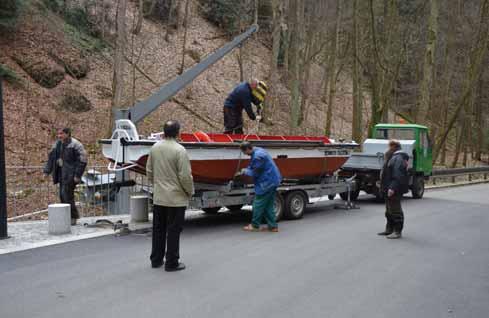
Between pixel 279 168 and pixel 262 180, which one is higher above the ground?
pixel 279 168

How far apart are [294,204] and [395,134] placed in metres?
6.30

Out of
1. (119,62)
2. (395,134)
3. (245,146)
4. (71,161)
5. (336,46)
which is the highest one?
(336,46)

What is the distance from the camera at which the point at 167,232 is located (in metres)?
6.62

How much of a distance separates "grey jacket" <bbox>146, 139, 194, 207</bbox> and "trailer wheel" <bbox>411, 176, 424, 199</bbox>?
1092 centimetres

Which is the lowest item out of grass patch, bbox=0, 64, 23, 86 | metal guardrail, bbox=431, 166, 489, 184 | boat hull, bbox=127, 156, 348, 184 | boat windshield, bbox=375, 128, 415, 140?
metal guardrail, bbox=431, 166, 489, 184

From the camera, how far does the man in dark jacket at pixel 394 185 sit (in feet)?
29.8

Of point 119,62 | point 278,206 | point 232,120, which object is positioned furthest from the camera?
point 119,62

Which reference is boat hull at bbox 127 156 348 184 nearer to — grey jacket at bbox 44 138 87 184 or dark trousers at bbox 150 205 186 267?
grey jacket at bbox 44 138 87 184

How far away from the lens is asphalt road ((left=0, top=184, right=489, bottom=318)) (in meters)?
5.21

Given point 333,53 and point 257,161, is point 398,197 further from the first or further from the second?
point 333,53

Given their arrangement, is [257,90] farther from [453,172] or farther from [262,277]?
[453,172]

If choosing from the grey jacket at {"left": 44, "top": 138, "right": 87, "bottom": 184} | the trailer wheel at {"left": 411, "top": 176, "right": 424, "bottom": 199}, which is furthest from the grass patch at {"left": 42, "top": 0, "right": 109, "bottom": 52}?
the trailer wheel at {"left": 411, "top": 176, "right": 424, "bottom": 199}

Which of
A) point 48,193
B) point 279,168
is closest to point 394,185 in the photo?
point 279,168

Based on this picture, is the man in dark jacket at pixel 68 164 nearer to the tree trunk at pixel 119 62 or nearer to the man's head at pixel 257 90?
the man's head at pixel 257 90
